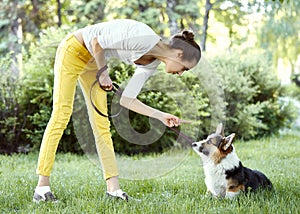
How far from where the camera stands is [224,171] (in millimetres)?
3930

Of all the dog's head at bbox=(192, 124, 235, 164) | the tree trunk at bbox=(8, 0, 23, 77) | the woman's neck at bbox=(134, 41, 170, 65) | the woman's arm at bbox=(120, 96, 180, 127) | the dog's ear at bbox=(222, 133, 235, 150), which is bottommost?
the tree trunk at bbox=(8, 0, 23, 77)

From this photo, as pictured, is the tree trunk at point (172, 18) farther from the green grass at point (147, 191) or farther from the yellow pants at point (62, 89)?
the yellow pants at point (62, 89)

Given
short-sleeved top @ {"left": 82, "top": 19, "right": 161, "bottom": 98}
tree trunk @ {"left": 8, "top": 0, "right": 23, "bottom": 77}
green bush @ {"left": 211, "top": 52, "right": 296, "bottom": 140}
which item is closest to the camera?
short-sleeved top @ {"left": 82, "top": 19, "right": 161, "bottom": 98}

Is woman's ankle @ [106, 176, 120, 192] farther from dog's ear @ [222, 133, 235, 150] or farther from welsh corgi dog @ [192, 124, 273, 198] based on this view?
dog's ear @ [222, 133, 235, 150]

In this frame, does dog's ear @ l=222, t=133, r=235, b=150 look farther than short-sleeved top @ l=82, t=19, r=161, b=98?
Yes

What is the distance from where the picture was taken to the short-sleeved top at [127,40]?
3.25 m

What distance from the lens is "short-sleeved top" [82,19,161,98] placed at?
128 inches

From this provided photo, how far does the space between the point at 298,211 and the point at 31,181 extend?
2548 millimetres

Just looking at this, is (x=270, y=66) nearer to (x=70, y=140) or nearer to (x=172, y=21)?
(x=172, y=21)

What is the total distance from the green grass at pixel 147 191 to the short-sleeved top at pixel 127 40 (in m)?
0.93

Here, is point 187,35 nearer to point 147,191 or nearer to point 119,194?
point 119,194

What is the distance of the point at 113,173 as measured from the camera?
3879 mm

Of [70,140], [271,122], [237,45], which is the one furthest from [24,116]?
[237,45]

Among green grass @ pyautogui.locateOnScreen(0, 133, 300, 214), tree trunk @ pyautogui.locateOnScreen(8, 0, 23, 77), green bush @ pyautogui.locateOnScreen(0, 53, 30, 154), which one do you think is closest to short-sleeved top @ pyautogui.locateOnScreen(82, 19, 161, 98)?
green grass @ pyautogui.locateOnScreen(0, 133, 300, 214)
